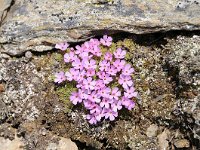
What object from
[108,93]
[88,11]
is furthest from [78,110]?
[88,11]

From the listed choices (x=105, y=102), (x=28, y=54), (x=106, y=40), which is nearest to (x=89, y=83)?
(x=105, y=102)

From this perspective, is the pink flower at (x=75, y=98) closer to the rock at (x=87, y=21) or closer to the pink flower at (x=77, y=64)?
the pink flower at (x=77, y=64)

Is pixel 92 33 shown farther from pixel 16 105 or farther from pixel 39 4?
pixel 16 105

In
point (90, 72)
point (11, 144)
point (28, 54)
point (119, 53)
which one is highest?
point (119, 53)

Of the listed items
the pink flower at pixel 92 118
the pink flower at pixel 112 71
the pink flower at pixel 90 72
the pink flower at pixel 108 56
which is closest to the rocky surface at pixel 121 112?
the pink flower at pixel 92 118

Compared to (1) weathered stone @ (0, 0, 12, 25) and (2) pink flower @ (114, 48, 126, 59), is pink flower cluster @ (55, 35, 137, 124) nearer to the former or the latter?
(2) pink flower @ (114, 48, 126, 59)

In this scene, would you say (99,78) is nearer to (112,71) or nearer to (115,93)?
(112,71)

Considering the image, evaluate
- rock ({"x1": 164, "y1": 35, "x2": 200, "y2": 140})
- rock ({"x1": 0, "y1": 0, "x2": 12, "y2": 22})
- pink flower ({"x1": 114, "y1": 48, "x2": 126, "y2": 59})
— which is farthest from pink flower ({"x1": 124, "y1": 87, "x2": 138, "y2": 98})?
rock ({"x1": 0, "y1": 0, "x2": 12, "y2": 22})
